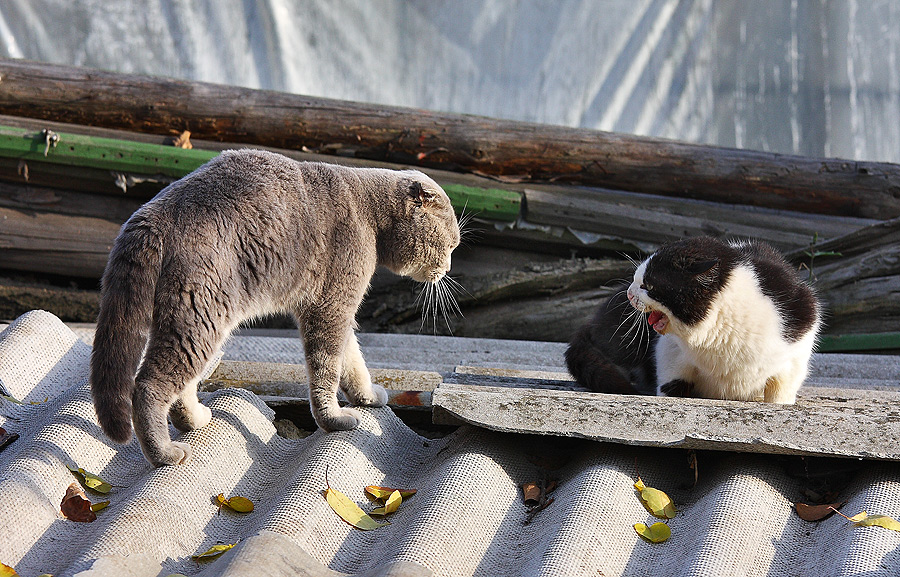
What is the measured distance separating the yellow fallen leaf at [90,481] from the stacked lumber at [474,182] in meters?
3.43

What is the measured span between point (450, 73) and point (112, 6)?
3277 mm

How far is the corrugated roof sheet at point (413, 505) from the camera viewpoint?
2.00 m

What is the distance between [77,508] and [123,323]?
0.59 metres

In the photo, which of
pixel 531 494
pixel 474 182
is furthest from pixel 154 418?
pixel 474 182

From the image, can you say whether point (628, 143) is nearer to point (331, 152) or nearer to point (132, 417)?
point (331, 152)

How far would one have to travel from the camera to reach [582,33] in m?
7.46

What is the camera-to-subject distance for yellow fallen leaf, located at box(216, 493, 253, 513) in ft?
7.73

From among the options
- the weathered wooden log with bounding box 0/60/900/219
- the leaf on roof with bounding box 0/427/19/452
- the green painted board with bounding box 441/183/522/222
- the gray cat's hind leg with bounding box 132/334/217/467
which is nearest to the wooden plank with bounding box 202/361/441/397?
the gray cat's hind leg with bounding box 132/334/217/467

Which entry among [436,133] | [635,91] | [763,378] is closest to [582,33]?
[635,91]

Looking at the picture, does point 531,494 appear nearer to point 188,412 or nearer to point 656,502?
point 656,502

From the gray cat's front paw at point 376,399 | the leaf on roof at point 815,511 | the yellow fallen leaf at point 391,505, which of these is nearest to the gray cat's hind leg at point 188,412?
the gray cat's front paw at point 376,399

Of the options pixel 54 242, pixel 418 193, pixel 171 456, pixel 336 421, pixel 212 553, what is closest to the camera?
pixel 212 553

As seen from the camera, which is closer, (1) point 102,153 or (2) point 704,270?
(2) point 704,270

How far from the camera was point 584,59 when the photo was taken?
7.52 meters
